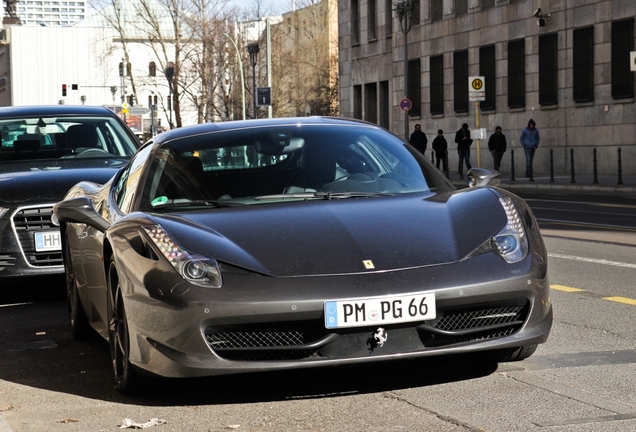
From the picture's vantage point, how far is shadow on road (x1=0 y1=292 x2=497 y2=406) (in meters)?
5.82

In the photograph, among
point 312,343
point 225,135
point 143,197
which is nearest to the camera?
point 312,343

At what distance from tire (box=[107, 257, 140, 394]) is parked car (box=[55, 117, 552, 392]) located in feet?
0.04

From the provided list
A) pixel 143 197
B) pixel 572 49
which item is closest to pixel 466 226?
pixel 143 197

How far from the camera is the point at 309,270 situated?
5410mm

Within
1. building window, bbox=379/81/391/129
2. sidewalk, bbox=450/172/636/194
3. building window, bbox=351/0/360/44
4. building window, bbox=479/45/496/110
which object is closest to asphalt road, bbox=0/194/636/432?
sidewalk, bbox=450/172/636/194

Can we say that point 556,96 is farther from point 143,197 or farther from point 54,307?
point 143,197

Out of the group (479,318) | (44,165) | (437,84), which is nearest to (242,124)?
(479,318)

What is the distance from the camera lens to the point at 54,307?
9.82 meters

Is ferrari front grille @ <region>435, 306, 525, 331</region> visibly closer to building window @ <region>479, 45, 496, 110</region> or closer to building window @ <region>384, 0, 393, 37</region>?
building window @ <region>479, 45, 496, 110</region>

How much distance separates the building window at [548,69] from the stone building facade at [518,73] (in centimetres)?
3

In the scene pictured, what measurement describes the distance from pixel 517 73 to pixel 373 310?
130ft

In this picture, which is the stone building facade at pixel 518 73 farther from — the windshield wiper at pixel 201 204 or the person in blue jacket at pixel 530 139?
the windshield wiper at pixel 201 204

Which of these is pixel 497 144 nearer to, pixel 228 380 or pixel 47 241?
pixel 47 241

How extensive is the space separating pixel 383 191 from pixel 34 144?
5.77 meters
